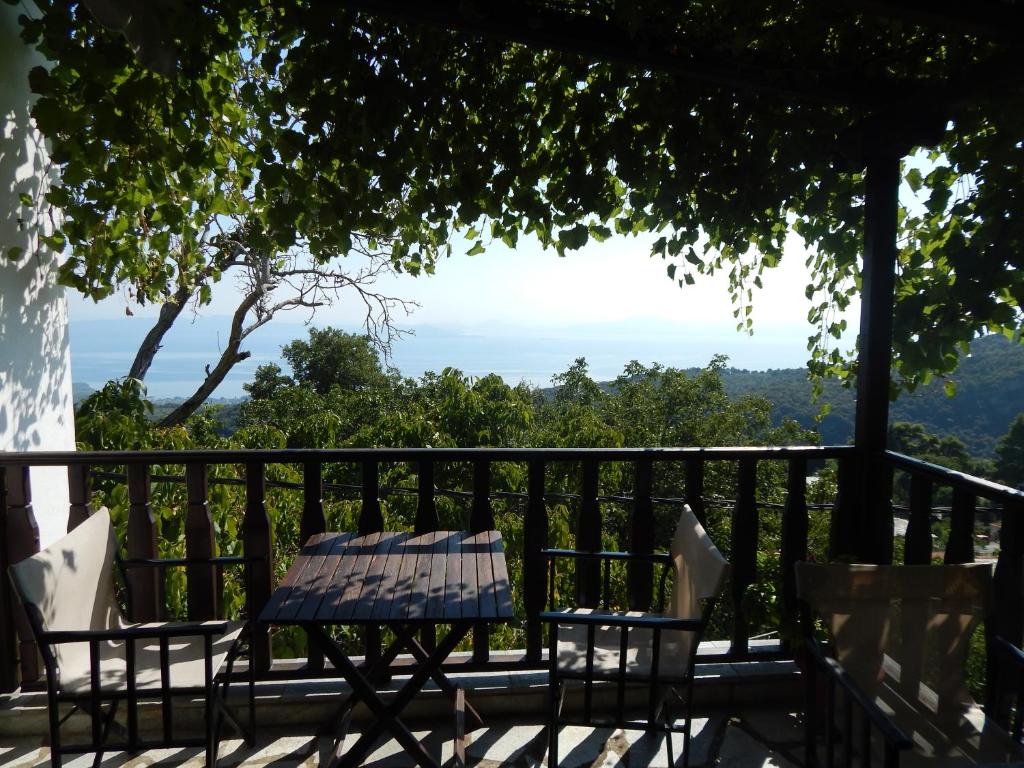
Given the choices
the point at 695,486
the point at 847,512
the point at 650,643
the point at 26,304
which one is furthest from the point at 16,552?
the point at 847,512

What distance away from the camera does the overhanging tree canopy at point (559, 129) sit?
8.78 feet

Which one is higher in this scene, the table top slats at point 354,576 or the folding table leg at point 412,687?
the table top slats at point 354,576

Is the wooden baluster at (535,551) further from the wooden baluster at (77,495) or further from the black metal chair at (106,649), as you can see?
the wooden baluster at (77,495)

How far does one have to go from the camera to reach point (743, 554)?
312 centimetres

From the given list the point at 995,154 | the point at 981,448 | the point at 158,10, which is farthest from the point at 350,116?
the point at 981,448

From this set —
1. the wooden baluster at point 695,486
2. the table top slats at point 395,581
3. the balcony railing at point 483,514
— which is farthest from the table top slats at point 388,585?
the wooden baluster at point 695,486

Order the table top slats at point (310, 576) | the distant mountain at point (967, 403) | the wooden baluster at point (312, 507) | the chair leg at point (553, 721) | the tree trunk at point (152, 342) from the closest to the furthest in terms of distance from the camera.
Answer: the table top slats at point (310, 576) → the chair leg at point (553, 721) → the wooden baluster at point (312, 507) → the distant mountain at point (967, 403) → the tree trunk at point (152, 342)

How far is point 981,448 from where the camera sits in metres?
11.0

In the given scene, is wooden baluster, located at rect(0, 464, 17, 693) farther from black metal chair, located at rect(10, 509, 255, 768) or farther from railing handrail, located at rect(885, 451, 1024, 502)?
railing handrail, located at rect(885, 451, 1024, 502)

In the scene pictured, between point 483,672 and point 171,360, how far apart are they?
45.9ft

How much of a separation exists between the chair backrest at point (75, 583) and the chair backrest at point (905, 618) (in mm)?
2265

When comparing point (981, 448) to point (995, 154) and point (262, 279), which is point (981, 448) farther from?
point (262, 279)

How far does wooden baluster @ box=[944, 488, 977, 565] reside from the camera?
253 cm

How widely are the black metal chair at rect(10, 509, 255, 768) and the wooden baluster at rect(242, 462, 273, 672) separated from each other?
19cm
